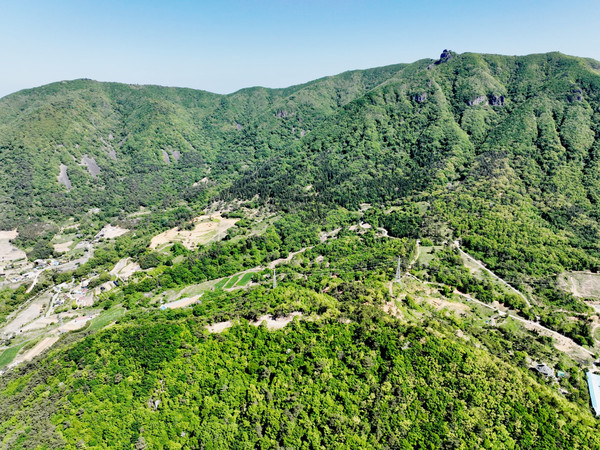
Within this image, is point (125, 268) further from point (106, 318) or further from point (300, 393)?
point (300, 393)

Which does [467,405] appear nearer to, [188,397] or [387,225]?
[188,397]

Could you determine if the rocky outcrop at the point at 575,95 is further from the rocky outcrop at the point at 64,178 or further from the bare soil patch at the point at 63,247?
the rocky outcrop at the point at 64,178

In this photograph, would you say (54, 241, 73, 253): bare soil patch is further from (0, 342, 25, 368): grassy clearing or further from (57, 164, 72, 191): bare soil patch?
(0, 342, 25, 368): grassy clearing

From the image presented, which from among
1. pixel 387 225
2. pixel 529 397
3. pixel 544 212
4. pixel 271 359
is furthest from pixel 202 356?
pixel 544 212

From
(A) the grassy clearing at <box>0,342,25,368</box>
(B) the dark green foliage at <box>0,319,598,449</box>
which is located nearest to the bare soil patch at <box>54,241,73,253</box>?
(A) the grassy clearing at <box>0,342,25,368</box>

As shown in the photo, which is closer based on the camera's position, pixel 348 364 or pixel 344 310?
pixel 348 364

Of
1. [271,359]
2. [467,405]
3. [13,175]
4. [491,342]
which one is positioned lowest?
[491,342]
